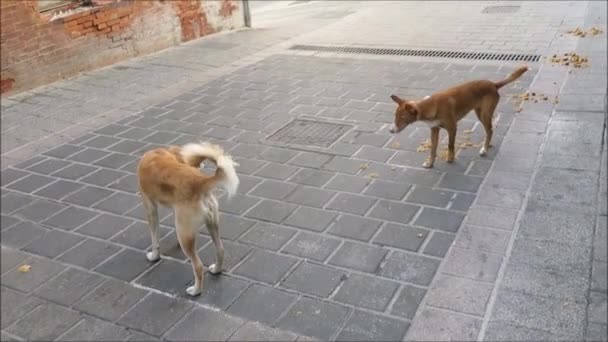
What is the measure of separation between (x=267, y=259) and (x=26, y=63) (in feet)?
19.2

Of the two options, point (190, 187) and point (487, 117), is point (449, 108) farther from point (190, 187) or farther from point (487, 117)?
point (190, 187)

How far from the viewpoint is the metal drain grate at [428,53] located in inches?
323

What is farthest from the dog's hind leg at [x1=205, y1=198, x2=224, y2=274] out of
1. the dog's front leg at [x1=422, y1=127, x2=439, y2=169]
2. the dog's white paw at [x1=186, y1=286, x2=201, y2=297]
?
the dog's front leg at [x1=422, y1=127, x2=439, y2=169]

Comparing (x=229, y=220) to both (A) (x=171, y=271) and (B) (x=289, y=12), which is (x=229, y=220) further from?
→ (B) (x=289, y=12)

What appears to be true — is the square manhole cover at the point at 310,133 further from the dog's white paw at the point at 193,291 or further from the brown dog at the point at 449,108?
the dog's white paw at the point at 193,291

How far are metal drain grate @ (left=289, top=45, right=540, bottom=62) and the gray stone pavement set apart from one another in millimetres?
716

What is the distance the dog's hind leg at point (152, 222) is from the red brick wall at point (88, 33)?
5097 millimetres

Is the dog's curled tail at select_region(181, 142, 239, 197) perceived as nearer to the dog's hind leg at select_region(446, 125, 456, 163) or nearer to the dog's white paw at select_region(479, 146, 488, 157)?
the dog's hind leg at select_region(446, 125, 456, 163)

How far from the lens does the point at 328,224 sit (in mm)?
4223

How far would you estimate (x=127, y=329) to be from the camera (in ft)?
10.8

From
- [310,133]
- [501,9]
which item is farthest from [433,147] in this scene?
[501,9]

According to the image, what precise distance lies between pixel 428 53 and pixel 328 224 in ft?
17.7

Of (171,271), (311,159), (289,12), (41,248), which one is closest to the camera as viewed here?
(171,271)

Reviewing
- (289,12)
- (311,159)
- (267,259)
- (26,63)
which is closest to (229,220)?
(267,259)
